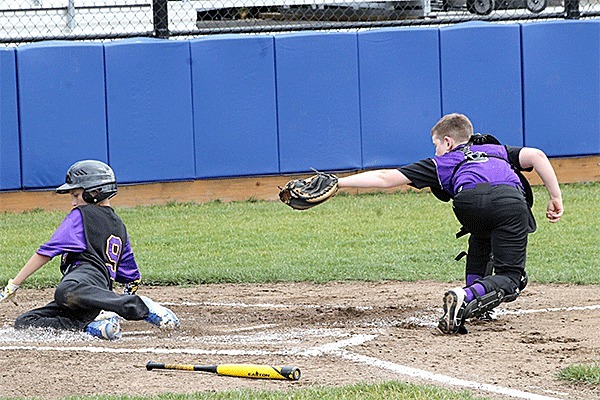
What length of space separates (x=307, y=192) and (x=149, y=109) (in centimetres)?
623

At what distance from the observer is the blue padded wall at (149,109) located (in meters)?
11.9

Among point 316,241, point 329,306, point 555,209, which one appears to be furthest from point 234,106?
point 555,209

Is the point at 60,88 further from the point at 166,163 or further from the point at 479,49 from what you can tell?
the point at 479,49

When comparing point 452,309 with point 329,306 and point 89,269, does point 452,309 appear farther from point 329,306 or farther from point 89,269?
point 89,269

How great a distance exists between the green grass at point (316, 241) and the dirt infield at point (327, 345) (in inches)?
25.0

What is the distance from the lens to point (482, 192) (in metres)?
6.10

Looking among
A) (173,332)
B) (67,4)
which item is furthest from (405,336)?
(67,4)

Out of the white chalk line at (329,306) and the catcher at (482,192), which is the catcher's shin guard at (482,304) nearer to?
the catcher at (482,192)

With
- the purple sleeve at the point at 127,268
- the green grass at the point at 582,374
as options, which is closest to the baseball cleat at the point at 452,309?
the green grass at the point at 582,374

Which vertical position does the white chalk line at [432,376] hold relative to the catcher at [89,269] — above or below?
below

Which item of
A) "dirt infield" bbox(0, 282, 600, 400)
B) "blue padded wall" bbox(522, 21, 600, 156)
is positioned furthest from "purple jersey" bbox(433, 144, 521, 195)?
"blue padded wall" bbox(522, 21, 600, 156)

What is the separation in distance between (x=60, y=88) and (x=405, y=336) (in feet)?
22.7

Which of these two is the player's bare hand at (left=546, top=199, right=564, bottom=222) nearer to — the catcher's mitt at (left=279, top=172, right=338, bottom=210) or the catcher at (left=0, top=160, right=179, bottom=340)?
the catcher's mitt at (left=279, top=172, right=338, bottom=210)

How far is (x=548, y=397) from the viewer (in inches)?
175
